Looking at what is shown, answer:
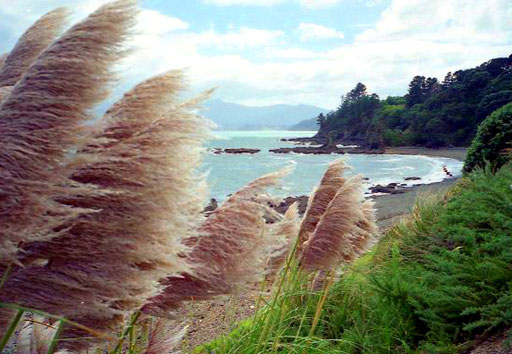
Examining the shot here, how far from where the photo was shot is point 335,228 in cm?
340

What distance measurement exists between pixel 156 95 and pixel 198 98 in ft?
0.41

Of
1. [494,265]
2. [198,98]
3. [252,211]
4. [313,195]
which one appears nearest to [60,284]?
[198,98]

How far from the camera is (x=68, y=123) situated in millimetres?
1442

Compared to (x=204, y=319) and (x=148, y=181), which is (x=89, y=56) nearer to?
(x=148, y=181)

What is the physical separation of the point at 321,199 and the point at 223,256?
1.74 meters

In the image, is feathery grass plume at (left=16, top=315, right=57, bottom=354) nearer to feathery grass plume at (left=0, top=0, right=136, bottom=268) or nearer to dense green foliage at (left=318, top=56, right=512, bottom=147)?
feathery grass plume at (left=0, top=0, right=136, bottom=268)

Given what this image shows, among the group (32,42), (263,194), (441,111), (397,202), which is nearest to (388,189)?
(397,202)

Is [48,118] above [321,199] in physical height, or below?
above

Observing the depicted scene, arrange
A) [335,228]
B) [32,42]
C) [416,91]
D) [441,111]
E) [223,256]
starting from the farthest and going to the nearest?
1. [416,91]
2. [441,111]
3. [335,228]
4. [223,256]
5. [32,42]

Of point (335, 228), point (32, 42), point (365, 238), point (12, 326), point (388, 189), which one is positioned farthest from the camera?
point (388, 189)

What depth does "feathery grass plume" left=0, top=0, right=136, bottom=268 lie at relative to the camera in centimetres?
137

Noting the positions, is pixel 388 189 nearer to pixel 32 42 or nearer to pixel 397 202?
pixel 397 202

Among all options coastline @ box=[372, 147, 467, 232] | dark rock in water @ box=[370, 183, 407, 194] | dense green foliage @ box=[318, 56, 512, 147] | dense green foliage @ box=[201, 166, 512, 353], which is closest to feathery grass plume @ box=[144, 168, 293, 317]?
dense green foliage @ box=[201, 166, 512, 353]

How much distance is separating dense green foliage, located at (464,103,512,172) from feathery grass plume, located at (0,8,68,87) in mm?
11407
